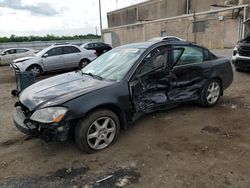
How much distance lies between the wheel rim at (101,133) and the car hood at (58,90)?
1.60 ft

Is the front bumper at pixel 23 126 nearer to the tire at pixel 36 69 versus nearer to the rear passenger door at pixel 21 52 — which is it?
the tire at pixel 36 69

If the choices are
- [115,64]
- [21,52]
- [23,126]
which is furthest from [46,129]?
[21,52]

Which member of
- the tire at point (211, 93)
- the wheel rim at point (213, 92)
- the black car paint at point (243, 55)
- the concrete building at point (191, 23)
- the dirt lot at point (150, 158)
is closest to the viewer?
the dirt lot at point (150, 158)

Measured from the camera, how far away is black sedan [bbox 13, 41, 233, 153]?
308 centimetres

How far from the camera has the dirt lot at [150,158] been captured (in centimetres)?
277

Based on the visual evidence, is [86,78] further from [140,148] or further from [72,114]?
[140,148]

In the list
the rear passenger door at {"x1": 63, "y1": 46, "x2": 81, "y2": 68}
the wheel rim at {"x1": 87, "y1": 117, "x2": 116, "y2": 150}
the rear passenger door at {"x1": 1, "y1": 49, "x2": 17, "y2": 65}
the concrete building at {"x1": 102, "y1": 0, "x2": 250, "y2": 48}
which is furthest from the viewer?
the concrete building at {"x1": 102, "y1": 0, "x2": 250, "y2": 48}

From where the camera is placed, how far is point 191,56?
467 centimetres

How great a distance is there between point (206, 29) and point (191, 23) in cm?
201

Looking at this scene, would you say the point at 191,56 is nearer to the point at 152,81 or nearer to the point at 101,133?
the point at 152,81

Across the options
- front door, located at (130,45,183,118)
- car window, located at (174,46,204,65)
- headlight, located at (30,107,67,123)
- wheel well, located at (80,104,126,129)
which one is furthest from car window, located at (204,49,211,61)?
headlight, located at (30,107,67,123)

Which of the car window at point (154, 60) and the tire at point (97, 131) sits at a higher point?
the car window at point (154, 60)

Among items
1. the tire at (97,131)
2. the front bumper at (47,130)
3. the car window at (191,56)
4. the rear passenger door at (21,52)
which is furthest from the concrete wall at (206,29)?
the front bumper at (47,130)

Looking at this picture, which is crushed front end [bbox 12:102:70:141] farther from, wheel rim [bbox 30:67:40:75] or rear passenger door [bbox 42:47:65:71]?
rear passenger door [bbox 42:47:65:71]
